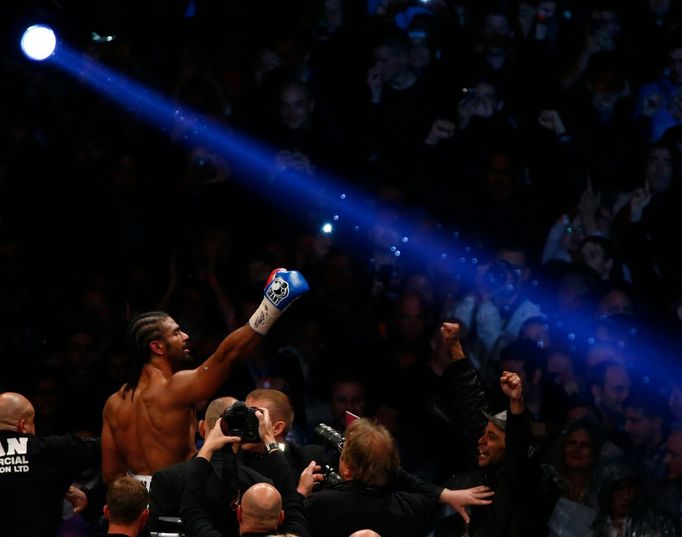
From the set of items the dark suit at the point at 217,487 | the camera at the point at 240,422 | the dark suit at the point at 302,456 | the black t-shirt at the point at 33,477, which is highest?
the camera at the point at 240,422

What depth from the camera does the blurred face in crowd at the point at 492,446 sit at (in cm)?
524

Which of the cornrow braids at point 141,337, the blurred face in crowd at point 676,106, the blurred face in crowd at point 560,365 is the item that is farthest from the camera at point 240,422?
the blurred face in crowd at point 676,106

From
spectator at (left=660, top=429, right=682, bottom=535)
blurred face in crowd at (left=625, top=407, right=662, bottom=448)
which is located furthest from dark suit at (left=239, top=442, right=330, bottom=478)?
blurred face in crowd at (left=625, top=407, right=662, bottom=448)

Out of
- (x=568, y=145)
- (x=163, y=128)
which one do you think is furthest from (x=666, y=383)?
(x=163, y=128)

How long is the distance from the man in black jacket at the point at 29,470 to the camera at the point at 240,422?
3.45ft

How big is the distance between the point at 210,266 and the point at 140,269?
407 millimetres

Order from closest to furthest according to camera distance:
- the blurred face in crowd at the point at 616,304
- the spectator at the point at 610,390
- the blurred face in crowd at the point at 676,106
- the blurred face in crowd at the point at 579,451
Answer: the blurred face in crowd at the point at 579,451 < the spectator at the point at 610,390 < the blurred face in crowd at the point at 616,304 < the blurred face in crowd at the point at 676,106

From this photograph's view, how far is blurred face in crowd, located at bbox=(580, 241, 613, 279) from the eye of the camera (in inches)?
326

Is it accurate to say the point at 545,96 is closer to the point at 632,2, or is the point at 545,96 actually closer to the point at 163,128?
the point at 632,2

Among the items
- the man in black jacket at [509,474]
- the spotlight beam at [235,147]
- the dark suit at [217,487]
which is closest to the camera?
the dark suit at [217,487]

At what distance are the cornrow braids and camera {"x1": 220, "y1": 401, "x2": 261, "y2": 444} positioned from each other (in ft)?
3.42

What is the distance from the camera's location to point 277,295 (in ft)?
17.5

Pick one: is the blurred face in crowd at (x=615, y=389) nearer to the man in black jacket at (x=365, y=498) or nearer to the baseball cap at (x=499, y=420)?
the baseball cap at (x=499, y=420)

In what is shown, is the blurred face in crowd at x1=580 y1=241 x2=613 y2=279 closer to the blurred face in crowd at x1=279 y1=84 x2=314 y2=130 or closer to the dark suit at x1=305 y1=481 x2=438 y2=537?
the blurred face in crowd at x1=279 y1=84 x2=314 y2=130
